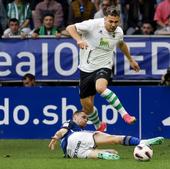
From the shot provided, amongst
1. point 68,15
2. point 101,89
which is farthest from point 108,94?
point 68,15

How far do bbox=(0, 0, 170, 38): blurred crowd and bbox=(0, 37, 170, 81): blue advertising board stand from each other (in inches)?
11.8

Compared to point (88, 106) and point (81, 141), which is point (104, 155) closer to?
point (81, 141)

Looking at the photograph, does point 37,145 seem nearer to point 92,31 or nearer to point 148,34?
point 92,31

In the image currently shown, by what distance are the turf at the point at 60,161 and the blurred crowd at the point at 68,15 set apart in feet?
13.6

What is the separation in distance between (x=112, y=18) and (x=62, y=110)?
13.5ft

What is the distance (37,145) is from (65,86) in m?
2.10

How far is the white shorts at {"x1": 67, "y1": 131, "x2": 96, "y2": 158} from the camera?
13250 mm

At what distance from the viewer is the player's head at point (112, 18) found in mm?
14773

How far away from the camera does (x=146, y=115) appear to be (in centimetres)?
1838

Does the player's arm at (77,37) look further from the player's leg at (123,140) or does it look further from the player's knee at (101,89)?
the player's leg at (123,140)

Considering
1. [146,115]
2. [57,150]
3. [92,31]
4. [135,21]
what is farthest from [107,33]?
[135,21]

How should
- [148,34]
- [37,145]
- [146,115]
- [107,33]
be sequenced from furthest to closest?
1. [148,34]
2. [146,115]
3. [37,145]
4. [107,33]

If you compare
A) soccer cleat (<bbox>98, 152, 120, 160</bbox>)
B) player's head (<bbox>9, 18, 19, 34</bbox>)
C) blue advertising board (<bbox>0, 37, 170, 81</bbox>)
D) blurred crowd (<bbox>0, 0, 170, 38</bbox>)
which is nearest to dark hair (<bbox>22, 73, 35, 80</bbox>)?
blue advertising board (<bbox>0, 37, 170, 81</bbox>)

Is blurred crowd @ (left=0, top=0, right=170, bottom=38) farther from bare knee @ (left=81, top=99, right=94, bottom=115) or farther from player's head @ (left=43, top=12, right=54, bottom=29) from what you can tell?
bare knee @ (left=81, top=99, right=94, bottom=115)
